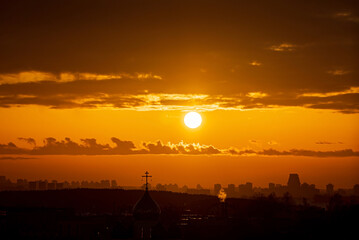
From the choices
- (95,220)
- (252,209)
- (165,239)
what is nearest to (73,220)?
(95,220)

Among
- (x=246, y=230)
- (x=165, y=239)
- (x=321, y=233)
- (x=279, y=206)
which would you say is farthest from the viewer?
(x=279, y=206)

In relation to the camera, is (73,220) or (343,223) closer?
(343,223)

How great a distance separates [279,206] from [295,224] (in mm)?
49455

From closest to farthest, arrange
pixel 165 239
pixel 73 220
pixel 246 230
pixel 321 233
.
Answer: pixel 165 239 → pixel 321 233 → pixel 246 230 → pixel 73 220

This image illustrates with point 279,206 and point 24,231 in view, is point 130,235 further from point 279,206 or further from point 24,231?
point 279,206

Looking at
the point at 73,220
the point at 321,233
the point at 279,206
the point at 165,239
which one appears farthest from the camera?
the point at 279,206

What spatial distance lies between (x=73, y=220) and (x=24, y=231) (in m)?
7.94

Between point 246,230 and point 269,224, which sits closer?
point 246,230

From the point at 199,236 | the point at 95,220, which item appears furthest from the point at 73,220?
the point at 199,236

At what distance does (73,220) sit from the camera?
409 feet

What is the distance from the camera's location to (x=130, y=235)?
85.4 metres

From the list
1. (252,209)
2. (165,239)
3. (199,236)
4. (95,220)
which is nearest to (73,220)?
(95,220)

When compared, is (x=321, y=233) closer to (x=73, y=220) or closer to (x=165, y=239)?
(x=165, y=239)

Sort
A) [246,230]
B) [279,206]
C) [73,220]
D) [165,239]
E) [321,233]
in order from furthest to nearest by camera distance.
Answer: [279,206]
[73,220]
[246,230]
[321,233]
[165,239]
